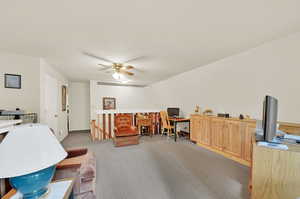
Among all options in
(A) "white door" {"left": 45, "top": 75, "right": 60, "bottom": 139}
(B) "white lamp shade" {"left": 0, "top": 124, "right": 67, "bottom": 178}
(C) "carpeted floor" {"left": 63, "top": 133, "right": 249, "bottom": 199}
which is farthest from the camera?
(A) "white door" {"left": 45, "top": 75, "right": 60, "bottom": 139}

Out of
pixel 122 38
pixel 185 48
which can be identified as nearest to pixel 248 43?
pixel 185 48

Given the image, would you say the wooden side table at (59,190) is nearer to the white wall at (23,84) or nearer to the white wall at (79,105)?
the white wall at (23,84)

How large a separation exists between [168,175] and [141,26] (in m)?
2.59

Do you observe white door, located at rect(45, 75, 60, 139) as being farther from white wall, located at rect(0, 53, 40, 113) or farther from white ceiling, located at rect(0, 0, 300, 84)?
white ceiling, located at rect(0, 0, 300, 84)

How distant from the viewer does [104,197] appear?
5.75 ft

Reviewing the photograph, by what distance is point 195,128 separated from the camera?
4004mm

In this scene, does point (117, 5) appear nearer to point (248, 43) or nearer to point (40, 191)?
point (40, 191)

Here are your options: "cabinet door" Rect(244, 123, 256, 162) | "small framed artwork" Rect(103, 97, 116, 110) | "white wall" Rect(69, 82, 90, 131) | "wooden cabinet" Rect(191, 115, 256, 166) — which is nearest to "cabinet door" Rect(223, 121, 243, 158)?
"wooden cabinet" Rect(191, 115, 256, 166)

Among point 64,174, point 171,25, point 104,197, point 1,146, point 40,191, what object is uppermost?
point 171,25

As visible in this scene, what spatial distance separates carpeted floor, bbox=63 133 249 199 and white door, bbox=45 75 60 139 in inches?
65.8

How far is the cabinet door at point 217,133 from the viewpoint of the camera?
316 cm

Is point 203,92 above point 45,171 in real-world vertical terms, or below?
above

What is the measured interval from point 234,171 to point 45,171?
9.69 ft

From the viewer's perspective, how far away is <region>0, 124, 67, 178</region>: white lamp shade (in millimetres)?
694
